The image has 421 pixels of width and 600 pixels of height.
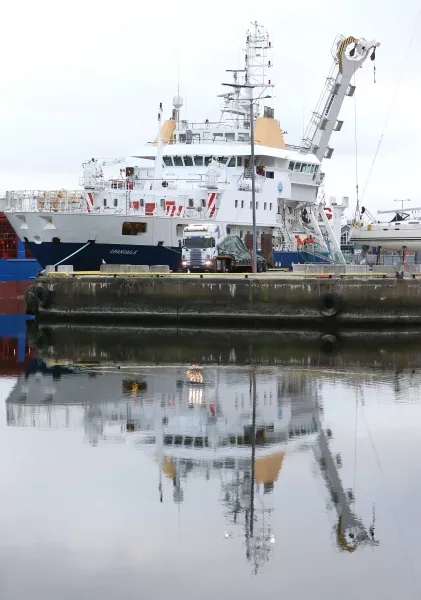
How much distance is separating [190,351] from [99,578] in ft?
61.3

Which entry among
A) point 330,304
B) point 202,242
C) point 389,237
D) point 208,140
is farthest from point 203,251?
point 389,237

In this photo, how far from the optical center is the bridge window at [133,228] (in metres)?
43.4

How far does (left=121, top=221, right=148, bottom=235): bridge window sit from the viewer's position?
4344 centimetres

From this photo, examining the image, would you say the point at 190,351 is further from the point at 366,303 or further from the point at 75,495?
the point at 75,495

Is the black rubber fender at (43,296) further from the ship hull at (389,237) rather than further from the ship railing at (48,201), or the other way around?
the ship hull at (389,237)

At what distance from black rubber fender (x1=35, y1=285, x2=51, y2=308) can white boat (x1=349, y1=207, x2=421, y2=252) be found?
27.8 meters

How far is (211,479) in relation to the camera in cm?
1513

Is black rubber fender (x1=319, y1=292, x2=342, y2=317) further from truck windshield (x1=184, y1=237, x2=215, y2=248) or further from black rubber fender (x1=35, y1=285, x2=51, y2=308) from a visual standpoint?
black rubber fender (x1=35, y1=285, x2=51, y2=308)

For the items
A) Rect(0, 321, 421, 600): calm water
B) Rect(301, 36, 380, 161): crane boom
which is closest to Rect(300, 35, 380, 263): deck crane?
Rect(301, 36, 380, 161): crane boom

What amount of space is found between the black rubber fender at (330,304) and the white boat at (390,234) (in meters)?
25.8

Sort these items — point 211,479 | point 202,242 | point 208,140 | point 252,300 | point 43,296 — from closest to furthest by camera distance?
point 211,479, point 252,300, point 43,296, point 202,242, point 208,140

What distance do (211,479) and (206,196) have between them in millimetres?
32396

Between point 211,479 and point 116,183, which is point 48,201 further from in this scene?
point 211,479

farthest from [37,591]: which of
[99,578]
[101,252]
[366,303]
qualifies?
[101,252]
